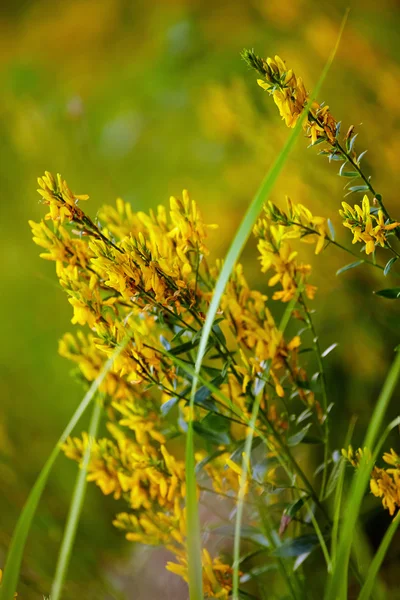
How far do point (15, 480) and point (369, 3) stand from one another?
110 centimetres

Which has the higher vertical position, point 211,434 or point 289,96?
point 289,96

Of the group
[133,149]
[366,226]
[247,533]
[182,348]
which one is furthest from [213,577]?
[133,149]

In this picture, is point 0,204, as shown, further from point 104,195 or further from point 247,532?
point 247,532

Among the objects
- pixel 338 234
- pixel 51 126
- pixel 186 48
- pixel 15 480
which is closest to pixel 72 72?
pixel 51 126

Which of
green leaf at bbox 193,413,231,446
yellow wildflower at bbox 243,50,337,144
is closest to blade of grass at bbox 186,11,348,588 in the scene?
yellow wildflower at bbox 243,50,337,144

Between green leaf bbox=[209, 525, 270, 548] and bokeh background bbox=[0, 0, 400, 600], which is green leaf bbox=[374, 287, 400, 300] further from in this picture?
bokeh background bbox=[0, 0, 400, 600]

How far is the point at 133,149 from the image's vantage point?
1.48 metres

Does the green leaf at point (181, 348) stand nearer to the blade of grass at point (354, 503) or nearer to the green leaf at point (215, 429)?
the green leaf at point (215, 429)

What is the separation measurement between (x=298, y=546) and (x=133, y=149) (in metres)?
1.11

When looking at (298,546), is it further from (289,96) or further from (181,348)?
(289,96)

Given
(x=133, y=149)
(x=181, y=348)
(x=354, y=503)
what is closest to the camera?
(x=354, y=503)

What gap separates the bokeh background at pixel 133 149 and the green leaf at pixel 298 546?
49 cm

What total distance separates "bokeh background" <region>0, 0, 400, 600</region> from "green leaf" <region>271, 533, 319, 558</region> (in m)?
0.49

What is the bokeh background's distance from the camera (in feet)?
3.45
